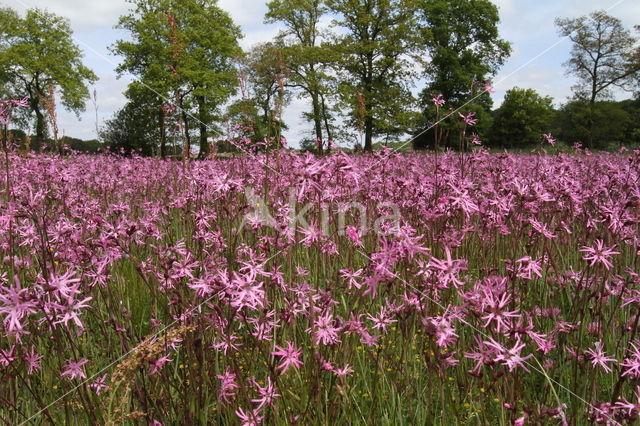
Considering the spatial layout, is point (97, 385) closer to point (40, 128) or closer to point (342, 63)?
point (40, 128)

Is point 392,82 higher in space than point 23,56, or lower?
lower

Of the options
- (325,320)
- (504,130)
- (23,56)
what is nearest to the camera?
(325,320)

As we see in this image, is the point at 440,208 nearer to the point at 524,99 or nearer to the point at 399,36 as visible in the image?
the point at 399,36

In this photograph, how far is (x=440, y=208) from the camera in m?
3.17

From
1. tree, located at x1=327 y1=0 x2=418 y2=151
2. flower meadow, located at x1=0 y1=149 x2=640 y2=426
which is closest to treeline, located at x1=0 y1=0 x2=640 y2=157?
tree, located at x1=327 y1=0 x2=418 y2=151

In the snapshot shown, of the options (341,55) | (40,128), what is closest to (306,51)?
(341,55)

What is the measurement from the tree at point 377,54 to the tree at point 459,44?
412 centimetres

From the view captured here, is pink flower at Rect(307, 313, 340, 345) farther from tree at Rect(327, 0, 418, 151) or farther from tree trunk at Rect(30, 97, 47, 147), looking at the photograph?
tree at Rect(327, 0, 418, 151)

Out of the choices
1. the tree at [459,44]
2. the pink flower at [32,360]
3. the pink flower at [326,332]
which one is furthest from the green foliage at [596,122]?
the pink flower at [32,360]

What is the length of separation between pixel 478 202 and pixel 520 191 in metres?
0.94

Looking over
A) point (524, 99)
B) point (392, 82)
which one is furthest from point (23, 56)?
point (524, 99)

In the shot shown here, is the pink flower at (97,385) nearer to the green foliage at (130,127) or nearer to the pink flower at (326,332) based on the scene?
the pink flower at (326,332)

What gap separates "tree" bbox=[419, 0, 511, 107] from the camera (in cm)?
4462

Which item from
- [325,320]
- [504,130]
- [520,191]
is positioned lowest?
[325,320]
